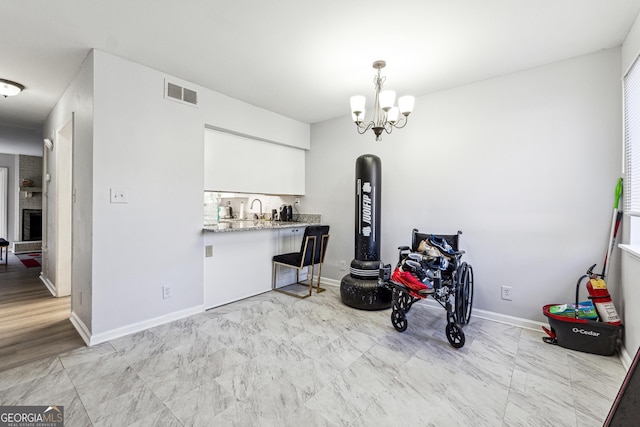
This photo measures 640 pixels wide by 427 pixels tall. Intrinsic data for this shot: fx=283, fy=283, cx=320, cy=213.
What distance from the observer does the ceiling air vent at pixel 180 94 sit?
287 cm

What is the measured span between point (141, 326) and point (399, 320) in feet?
8.08

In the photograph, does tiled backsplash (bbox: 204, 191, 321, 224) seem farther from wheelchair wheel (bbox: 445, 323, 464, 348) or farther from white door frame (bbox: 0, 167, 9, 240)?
white door frame (bbox: 0, 167, 9, 240)

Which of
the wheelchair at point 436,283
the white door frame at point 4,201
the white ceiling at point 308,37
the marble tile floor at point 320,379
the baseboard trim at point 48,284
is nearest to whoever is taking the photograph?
the marble tile floor at point 320,379

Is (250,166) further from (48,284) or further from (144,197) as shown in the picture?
(48,284)

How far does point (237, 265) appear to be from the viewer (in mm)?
3592

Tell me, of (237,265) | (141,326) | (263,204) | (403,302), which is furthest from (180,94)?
(403,302)

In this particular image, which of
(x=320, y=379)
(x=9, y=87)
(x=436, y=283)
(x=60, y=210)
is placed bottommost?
(x=320, y=379)

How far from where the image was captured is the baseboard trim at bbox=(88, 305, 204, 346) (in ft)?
8.03

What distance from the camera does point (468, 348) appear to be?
7.84 feet

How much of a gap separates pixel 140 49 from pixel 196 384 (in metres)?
2.72

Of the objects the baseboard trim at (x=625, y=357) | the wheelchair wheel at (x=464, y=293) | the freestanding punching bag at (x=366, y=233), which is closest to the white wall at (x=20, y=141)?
the freestanding punching bag at (x=366, y=233)

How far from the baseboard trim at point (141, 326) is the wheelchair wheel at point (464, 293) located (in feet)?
8.79

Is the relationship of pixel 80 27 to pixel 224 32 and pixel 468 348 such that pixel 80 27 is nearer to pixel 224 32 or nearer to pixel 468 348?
pixel 224 32

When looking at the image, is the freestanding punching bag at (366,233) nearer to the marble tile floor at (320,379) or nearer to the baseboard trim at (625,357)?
the marble tile floor at (320,379)
